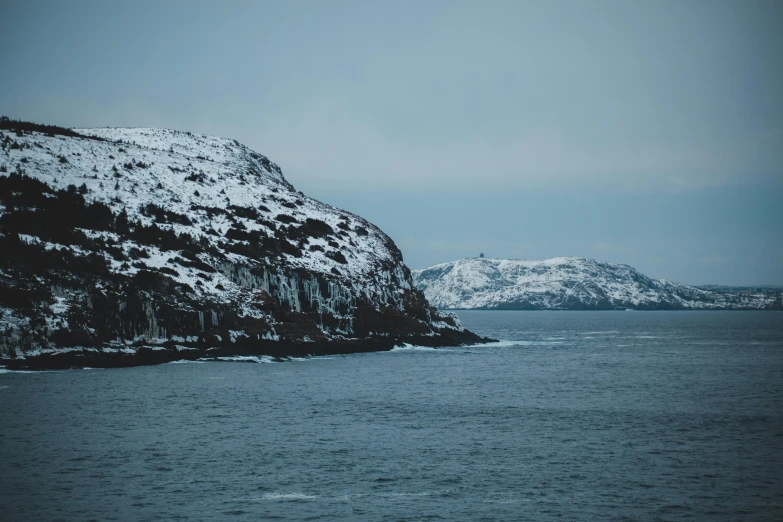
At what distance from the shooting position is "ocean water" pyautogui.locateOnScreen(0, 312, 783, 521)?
2864 centimetres

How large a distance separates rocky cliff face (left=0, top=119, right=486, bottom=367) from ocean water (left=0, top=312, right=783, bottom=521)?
8938mm

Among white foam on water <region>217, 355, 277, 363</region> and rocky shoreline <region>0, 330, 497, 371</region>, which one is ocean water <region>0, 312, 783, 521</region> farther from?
white foam on water <region>217, 355, 277, 363</region>

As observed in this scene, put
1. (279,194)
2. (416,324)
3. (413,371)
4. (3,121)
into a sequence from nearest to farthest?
1. (413,371)
2. (416,324)
3. (3,121)
4. (279,194)

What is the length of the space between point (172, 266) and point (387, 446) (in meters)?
63.1

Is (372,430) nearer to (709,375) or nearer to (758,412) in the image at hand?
(758,412)

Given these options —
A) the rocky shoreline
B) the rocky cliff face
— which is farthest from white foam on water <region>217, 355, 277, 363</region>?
the rocky cliff face

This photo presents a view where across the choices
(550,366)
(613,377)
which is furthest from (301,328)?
(613,377)

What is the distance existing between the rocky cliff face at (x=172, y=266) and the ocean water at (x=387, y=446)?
8.94 meters

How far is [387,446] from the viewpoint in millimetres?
39719

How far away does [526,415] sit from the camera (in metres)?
50.1

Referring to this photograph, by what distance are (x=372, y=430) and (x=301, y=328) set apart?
5683cm

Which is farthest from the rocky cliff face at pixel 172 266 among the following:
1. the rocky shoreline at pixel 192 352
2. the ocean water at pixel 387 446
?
the ocean water at pixel 387 446

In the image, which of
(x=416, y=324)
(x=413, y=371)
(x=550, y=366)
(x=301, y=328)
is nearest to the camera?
(x=413, y=371)

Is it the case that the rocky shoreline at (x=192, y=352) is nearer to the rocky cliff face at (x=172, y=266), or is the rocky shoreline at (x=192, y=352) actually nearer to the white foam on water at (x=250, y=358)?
the rocky cliff face at (x=172, y=266)
